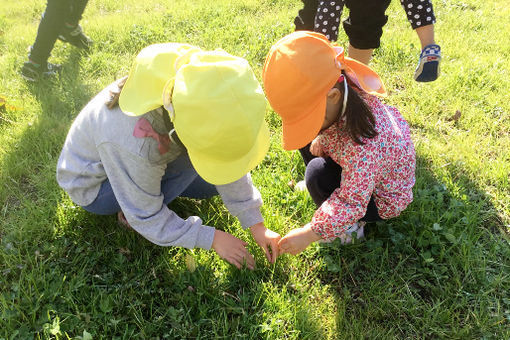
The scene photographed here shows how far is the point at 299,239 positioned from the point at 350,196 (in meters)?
0.30

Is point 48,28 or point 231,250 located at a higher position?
point 231,250

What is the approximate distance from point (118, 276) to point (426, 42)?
2219 mm

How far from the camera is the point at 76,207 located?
85.9 inches

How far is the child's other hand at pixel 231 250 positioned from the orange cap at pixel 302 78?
580 millimetres

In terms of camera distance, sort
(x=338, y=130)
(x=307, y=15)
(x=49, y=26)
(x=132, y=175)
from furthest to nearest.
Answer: (x=49, y=26)
(x=307, y=15)
(x=338, y=130)
(x=132, y=175)

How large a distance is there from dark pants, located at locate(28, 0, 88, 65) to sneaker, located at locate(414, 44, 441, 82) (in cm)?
282

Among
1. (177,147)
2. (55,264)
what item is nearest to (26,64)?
(55,264)

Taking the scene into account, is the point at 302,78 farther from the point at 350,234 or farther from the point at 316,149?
the point at 350,234

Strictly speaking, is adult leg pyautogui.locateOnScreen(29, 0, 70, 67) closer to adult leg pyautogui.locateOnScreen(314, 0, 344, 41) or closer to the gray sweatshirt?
the gray sweatshirt

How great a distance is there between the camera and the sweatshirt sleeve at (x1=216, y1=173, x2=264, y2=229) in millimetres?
1926

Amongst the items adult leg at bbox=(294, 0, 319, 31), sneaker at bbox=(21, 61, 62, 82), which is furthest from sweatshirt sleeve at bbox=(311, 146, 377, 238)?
sneaker at bbox=(21, 61, 62, 82)

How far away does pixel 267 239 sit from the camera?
193cm

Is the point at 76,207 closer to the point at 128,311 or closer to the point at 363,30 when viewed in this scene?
the point at 128,311

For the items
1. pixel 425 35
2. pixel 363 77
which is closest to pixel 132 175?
pixel 363 77
